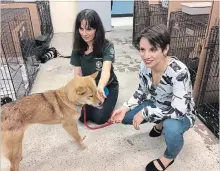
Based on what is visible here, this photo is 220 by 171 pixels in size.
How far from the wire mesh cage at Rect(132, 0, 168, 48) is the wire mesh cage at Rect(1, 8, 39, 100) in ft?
4.89

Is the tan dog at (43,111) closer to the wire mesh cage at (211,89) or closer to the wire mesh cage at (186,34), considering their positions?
the wire mesh cage at (211,89)

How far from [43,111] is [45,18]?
3.02 metres

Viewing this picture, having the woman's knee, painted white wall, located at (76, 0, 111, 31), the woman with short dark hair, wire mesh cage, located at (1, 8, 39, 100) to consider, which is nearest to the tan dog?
the woman with short dark hair

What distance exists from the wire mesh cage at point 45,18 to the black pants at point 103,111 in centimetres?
192

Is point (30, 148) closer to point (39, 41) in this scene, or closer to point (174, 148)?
point (174, 148)

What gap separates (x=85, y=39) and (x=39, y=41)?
171 centimetres

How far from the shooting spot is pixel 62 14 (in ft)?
15.1

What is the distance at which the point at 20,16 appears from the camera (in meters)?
3.22

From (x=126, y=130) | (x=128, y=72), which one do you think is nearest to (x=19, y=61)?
(x=128, y=72)

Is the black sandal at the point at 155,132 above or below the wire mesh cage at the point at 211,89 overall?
below

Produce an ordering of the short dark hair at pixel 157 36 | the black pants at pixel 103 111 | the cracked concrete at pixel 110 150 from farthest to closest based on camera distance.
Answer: the black pants at pixel 103 111, the cracked concrete at pixel 110 150, the short dark hair at pixel 157 36

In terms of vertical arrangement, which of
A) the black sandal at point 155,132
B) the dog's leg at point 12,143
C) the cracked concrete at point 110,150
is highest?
the dog's leg at point 12,143

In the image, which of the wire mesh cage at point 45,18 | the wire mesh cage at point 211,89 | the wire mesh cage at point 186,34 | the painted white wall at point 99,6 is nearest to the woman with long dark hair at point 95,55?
the wire mesh cage at point 211,89

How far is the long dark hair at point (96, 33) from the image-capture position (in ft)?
5.24
